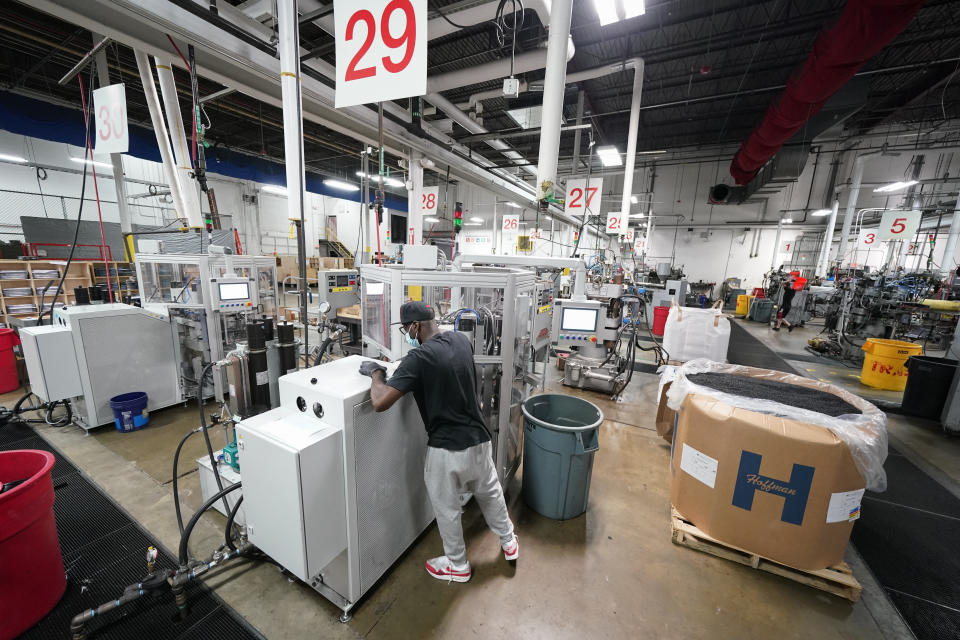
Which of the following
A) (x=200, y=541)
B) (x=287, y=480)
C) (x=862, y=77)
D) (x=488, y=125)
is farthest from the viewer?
(x=488, y=125)

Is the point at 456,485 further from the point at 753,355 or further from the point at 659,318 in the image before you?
the point at 753,355

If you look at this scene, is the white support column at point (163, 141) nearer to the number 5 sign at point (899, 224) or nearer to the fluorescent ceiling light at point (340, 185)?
the fluorescent ceiling light at point (340, 185)

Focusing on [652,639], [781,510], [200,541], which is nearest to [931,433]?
[781,510]

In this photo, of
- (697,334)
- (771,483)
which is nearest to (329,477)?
(771,483)

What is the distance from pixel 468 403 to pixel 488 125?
8253 millimetres

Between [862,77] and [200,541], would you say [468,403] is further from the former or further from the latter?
[862,77]

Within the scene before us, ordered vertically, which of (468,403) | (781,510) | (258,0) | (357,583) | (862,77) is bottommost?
(357,583)

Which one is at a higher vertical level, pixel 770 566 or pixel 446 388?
pixel 446 388

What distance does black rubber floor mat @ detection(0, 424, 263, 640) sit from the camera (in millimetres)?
1556

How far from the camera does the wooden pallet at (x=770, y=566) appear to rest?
177cm

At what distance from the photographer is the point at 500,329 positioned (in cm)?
235

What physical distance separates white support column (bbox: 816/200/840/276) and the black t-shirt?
538 inches

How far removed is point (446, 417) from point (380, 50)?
164cm

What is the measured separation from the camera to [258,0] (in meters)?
3.07
